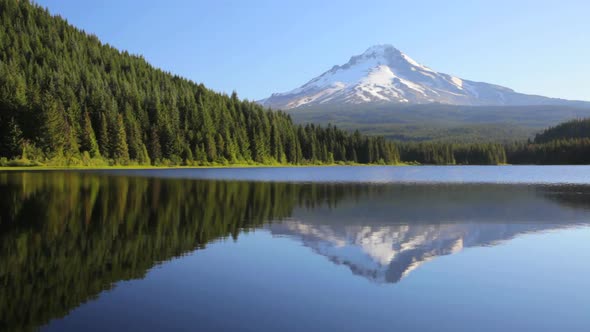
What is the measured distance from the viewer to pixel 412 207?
143 ft

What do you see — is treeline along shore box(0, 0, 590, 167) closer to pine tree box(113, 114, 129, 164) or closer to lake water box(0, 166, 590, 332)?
pine tree box(113, 114, 129, 164)

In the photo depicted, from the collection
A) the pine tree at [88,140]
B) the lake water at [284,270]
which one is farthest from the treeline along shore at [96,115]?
the lake water at [284,270]

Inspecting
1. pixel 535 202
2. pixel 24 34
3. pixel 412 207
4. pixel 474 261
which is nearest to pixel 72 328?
pixel 474 261

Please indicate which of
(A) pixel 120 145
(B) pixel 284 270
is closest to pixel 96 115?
(A) pixel 120 145

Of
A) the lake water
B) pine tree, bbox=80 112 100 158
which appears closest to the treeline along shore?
pine tree, bbox=80 112 100 158

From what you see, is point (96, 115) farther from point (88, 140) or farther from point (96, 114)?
point (88, 140)

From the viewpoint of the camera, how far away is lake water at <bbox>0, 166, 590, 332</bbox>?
1358cm

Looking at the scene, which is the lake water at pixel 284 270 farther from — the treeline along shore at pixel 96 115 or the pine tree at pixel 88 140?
the pine tree at pixel 88 140

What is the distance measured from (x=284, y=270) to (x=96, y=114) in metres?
131

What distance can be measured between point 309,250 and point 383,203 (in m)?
24.4

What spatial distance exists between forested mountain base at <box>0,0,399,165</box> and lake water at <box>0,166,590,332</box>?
85900 millimetres

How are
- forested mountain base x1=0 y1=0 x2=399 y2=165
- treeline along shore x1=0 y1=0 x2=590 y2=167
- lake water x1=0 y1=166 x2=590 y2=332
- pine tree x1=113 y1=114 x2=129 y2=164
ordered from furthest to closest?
pine tree x1=113 y1=114 x2=129 y2=164, forested mountain base x1=0 y1=0 x2=399 y2=165, treeline along shore x1=0 y1=0 x2=590 y2=167, lake water x1=0 y1=166 x2=590 y2=332

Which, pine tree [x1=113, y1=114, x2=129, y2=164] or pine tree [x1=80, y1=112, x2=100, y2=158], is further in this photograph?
pine tree [x1=113, y1=114, x2=129, y2=164]

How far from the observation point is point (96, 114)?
137 m
